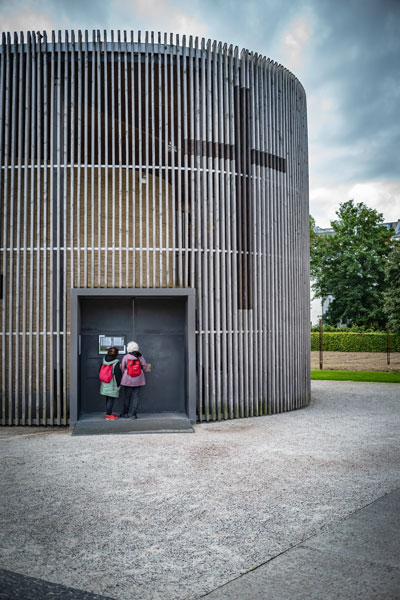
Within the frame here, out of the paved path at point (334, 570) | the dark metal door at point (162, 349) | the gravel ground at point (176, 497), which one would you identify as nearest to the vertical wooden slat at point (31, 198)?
the gravel ground at point (176, 497)

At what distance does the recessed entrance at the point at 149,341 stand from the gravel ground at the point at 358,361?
50.8ft

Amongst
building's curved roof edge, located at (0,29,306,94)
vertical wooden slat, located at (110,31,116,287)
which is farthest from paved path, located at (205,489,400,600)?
→ building's curved roof edge, located at (0,29,306,94)

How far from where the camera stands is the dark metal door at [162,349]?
1214 centimetres

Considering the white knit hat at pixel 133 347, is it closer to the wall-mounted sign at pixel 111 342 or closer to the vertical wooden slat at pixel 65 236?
the wall-mounted sign at pixel 111 342

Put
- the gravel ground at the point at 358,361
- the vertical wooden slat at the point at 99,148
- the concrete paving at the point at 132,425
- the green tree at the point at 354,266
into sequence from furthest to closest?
1. the green tree at the point at 354,266
2. the gravel ground at the point at 358,361
3. the vertical wooden slat at the point at 99,148
4. the concrete paving at the point at 132,425

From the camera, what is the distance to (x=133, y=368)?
1126 cm

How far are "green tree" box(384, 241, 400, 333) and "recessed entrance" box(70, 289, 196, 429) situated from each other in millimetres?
17699

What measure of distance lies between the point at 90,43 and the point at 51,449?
27.2 feet

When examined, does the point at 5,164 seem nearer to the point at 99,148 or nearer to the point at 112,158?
the point at 99,148

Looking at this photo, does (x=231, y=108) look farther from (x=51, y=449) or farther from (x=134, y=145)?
(x=51, y=449)

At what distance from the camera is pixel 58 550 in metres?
4.84

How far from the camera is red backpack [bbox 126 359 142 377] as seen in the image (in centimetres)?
1126

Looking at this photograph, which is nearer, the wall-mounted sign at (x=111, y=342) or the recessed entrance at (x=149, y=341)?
the recessed entrance at (x=149, y=341)

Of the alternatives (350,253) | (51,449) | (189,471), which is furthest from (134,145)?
(350,253)
